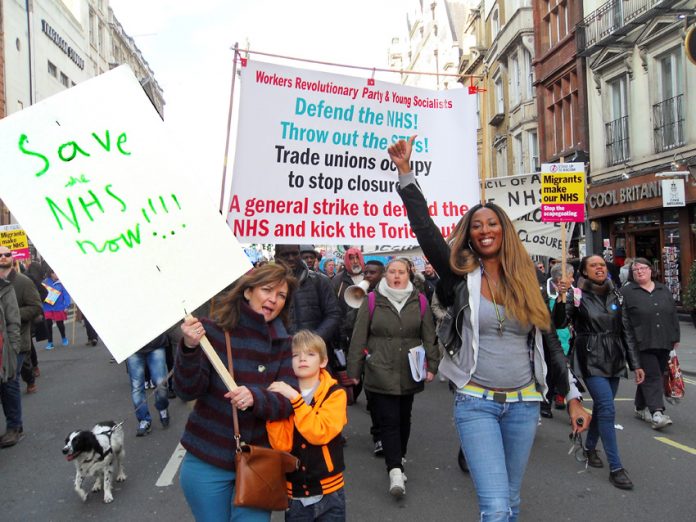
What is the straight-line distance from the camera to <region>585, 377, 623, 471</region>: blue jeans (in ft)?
15.9

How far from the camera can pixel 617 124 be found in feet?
63.5

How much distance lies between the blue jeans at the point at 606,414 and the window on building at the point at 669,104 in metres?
13.4

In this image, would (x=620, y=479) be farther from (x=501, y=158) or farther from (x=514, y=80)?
(x=501, y=158)

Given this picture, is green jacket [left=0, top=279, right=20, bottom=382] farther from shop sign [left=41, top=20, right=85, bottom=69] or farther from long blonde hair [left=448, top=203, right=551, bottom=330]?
shop sign [left=41, top=20, right=85, bottom=69]

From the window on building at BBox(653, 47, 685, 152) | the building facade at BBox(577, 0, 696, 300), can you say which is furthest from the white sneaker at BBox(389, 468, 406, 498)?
the window on building at BBox(653, 47, 685, 152)

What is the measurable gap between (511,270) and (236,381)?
4.51 ft

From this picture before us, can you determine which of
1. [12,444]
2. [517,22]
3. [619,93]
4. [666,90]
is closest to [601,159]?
[619,93]

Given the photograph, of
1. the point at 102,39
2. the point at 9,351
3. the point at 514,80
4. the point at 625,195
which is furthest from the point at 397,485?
the point at 102,39

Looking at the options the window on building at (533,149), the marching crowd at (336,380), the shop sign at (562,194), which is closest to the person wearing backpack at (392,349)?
the marching crowd at (336,380)

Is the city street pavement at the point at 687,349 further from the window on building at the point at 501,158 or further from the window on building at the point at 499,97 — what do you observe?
the window on building at the point at 499,97

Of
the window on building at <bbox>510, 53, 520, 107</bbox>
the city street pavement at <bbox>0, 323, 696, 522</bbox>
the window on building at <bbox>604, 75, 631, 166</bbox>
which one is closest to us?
the city street pavement at <bbox>0, 323, 696, 522</bbox>

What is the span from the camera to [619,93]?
19594 mm

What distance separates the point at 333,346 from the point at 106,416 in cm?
313

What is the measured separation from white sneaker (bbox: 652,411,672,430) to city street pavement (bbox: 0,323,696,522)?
0.09 metres
